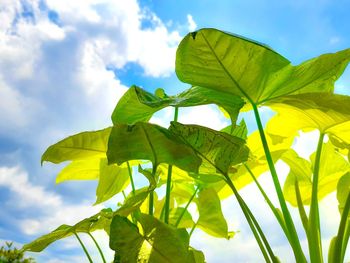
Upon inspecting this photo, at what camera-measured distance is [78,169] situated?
1146 mm

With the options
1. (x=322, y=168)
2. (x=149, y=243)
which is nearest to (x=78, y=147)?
(x=149, y=243)

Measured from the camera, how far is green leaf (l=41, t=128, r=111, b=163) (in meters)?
0.87

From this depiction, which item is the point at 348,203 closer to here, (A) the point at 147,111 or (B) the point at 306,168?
(B) the point at 306,168

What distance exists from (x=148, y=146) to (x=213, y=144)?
12cm

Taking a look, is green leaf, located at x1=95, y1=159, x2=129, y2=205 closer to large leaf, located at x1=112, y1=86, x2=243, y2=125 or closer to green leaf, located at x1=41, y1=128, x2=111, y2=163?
green leaf, located at x1=41, y1=128, x2=111, y2=163

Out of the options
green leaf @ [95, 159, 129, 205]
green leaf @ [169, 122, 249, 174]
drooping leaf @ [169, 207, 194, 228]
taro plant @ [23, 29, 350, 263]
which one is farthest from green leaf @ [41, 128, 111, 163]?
drooping leaf @ [169, 207, 194, 228]

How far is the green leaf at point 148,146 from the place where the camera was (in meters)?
0.71

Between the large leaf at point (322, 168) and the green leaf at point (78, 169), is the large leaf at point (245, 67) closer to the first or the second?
the large leaf at point (322, 168)

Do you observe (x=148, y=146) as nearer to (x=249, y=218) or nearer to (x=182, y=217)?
(x=249, y=218)

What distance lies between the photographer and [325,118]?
0.82 metres

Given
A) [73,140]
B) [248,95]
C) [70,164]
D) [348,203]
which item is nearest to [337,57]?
[248,95]

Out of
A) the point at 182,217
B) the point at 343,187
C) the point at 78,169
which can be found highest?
the point at 78,169

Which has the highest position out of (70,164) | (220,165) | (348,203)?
(70,164)

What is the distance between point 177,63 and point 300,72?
0.71 ft
